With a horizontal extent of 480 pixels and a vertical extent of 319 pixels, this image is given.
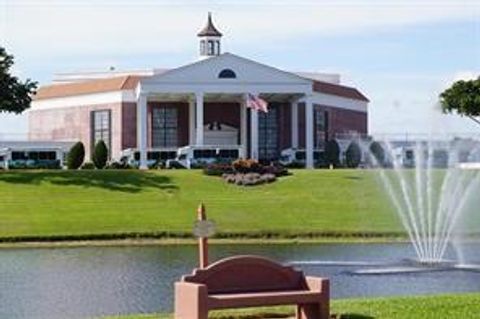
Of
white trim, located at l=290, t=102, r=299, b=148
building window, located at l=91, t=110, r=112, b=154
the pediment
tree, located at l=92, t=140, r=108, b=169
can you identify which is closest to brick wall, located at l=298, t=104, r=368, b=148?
white trim, located at l=290, t=102, r=299, b=148

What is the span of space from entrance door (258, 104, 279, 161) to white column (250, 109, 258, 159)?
3927 mm

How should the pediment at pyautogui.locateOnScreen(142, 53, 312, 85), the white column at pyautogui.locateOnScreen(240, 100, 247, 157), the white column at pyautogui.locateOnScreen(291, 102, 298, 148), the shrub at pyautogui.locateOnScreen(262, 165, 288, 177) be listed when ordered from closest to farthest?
the shrub at pyautogui.locateOnScreen(262, 165, 288, 177), the pediment at pyautogui.locateOnScreen(142, 53, 312, 85), the white column at pyautogui.locateOnScreen(240, 100, 247, 157), the white column at pyautogui.locateOnScreen(291, 102, 298, 148)

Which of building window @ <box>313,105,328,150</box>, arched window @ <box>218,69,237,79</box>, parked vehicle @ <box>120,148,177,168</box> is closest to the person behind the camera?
parked vehicle @ <box>120,148,177,168</box>

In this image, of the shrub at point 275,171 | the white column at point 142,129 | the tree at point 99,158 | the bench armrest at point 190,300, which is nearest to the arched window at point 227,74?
the white column at point 142,129

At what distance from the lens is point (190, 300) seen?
12.8 metres

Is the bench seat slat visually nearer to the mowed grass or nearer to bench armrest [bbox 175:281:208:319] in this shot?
bench armrest [bbox 175:281:208:319]

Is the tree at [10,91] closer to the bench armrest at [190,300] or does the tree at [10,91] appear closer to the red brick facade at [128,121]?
the red brick facade at [128,121]

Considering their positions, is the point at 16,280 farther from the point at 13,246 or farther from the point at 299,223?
the point at 299,223

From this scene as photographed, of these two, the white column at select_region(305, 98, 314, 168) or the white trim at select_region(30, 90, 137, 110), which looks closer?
the white column at select_region(305, 98, 314, 168)

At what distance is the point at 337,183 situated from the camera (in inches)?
2000

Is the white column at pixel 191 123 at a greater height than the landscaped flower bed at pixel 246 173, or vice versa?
the white column at pixel 191 123

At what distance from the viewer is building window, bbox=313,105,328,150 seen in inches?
3445

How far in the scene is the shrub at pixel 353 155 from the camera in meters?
79.0

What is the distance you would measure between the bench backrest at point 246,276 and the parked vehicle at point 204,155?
58040 mm
